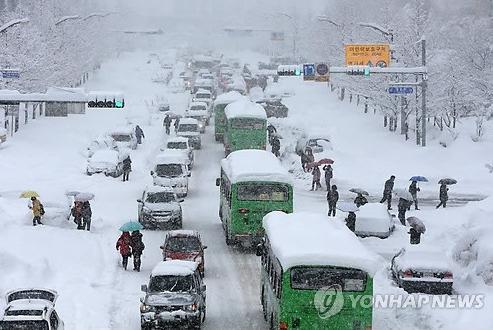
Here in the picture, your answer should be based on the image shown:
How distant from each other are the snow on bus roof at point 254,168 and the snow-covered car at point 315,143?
71.6 ft

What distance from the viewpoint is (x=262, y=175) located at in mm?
30953

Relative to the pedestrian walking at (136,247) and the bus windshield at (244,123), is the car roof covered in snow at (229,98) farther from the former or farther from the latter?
the pedestrian walking at (136,247)

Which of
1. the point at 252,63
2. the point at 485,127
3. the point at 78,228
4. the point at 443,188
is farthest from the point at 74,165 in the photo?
the point at 252,63

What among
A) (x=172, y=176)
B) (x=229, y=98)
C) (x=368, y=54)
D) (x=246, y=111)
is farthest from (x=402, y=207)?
(x=229, y=98)

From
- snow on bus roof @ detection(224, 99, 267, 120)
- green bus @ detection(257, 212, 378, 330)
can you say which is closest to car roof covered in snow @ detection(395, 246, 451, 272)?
green bus @ detection(257, 212, 378, 330)

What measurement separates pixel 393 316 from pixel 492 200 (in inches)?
554

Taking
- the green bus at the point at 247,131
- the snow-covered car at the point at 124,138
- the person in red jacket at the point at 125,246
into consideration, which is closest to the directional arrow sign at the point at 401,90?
the green bus at the point at 247,131

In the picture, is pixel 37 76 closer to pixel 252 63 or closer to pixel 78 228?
pixel 78 228

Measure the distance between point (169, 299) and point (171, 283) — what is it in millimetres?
662

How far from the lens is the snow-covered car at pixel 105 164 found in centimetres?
4909

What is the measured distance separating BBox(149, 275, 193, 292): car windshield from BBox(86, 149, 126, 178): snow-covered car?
27.3 m

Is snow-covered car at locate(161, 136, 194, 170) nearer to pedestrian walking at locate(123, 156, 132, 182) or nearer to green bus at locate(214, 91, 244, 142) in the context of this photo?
pedestrian walking at locate(123, 156, 132, 182)

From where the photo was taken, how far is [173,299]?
→ 21.5 meters

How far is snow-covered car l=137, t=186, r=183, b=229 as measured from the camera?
35.2 metres
